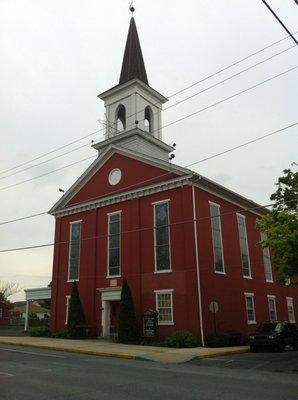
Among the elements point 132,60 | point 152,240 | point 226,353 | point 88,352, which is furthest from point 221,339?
point 132,60

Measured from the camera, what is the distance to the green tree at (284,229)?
21156 millimetres

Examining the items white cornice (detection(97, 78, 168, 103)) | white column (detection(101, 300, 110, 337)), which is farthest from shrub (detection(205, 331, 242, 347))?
white cornice (detection(97, 78, 168, 103))

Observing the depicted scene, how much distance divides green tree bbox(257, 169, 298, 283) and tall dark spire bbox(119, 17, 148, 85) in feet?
58.5

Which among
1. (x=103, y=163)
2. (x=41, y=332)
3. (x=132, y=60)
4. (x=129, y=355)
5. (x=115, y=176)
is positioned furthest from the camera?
(x=132, y=60)

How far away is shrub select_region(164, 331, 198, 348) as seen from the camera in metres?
23.6

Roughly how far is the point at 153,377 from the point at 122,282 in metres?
16.0

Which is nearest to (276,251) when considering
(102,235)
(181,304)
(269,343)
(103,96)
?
(269,343)

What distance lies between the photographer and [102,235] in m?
31.4

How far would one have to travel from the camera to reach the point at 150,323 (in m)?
26.1

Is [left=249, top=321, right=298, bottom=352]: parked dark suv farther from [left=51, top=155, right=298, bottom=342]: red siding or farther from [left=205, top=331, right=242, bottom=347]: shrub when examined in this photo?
[left=51, top=155, right=298, bottom=342]: red siding

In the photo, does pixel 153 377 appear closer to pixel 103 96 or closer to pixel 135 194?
pixel 135 194

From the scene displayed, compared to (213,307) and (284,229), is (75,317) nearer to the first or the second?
(213,307)

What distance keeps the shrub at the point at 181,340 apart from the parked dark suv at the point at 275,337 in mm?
3009

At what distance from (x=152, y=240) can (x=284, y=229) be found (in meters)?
9.19
